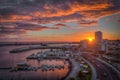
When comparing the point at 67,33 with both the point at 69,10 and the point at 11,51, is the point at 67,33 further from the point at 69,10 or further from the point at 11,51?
the point at 11,51

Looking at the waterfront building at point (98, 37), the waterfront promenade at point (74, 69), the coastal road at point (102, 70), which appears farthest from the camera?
the waterfront building at point (98, 37)

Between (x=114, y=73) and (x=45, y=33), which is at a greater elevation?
(x=45, y=33)

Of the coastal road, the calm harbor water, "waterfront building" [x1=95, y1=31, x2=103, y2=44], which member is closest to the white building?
"waterfront building" [x1=95, y1=31, x2=103, y2=44]

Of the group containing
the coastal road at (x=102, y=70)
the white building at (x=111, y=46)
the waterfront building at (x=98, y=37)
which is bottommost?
the coastal road at (x=102, y=70)

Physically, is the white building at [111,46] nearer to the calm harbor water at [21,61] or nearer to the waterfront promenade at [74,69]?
the waterfront promenade at [74,69]

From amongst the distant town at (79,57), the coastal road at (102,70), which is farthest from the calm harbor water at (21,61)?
the coastal road at (102,70)

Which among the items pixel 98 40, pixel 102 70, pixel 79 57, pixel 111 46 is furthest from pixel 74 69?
pixel 111 46

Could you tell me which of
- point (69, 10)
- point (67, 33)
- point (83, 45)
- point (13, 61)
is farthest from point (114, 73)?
point (13, 61)

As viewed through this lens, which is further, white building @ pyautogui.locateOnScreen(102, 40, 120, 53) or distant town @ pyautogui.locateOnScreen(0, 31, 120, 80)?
white building @ pyautogui.locateOnScreen(102, 40, 120, 53)

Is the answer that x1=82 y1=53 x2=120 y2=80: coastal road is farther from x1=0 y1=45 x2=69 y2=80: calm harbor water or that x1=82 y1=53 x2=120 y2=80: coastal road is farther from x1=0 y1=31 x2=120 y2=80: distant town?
x1=0 y1=45 x2=69 y2=80: calm harbor water
